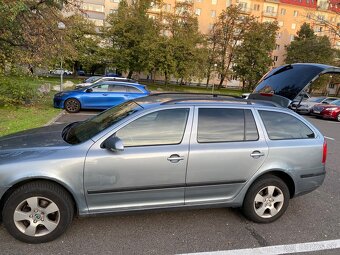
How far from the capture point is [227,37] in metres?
40.0

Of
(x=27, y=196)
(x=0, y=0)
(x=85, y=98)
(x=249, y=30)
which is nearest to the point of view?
(x=27, y=196)

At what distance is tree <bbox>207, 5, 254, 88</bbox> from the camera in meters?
39.0

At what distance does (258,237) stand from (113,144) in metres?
2.00

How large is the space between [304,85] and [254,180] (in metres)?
2.44

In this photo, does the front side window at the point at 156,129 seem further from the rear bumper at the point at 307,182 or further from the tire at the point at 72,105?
the tire at the point at 72,105

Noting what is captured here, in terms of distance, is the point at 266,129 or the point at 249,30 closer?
the point at 266,129

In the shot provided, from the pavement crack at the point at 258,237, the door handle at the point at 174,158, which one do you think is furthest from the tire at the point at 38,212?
the pavement crack at the point at 258,237

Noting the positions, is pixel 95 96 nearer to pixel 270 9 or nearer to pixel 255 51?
pixel 255 51

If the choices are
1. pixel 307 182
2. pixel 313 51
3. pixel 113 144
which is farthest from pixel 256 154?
pixel 313 51

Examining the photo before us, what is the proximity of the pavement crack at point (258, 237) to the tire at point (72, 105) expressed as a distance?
1015cm

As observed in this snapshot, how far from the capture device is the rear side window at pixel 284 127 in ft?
12.0

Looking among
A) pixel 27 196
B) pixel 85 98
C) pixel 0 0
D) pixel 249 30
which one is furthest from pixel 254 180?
pixel 249 30

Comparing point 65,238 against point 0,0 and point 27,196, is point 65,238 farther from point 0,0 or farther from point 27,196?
point 0,0

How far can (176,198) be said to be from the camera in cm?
323
